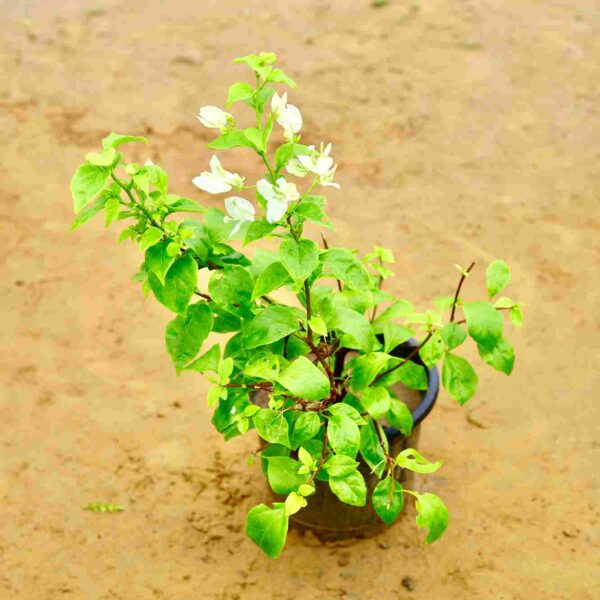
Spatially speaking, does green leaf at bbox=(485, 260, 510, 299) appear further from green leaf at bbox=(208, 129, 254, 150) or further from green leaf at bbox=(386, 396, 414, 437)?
green leaf at bbox=(208, 129, 254, 150)

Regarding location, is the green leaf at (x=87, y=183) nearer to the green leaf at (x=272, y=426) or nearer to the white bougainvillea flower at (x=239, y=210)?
the white bougainvillea flower at (x=239, y=210)

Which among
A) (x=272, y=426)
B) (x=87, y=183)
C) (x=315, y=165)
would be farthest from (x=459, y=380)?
(x=87, y=183)

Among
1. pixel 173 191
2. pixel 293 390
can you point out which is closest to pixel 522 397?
pixel 293 390

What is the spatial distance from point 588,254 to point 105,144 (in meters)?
2.58

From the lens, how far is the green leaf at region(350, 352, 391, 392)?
194cm

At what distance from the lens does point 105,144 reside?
1.62m

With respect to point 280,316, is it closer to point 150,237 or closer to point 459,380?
point 150,237

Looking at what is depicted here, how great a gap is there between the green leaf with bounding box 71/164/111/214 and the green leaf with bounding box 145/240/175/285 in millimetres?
203

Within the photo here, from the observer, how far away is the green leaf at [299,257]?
5.38 feet

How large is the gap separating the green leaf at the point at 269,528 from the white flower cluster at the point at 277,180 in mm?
655

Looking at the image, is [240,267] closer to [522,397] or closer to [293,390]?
[293,390]

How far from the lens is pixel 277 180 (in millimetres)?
1599

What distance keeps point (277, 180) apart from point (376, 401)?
2.24 feet

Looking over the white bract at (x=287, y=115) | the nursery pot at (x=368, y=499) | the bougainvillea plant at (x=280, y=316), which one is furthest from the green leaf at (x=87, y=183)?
the nursery pot at (x=368, y=499)
